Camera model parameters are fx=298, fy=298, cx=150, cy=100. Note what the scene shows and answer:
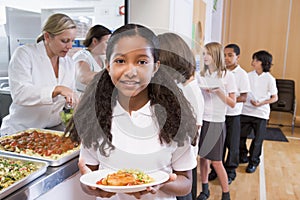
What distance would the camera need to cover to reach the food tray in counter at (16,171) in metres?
0.83

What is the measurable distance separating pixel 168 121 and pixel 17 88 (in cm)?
83

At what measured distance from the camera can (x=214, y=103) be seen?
193cm

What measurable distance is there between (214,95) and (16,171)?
1117 mm

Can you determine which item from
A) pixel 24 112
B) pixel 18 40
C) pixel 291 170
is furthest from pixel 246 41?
pixel 24 112

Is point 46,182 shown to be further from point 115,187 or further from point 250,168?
point 250,168

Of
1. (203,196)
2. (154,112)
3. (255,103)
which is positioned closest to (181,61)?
(154,112)

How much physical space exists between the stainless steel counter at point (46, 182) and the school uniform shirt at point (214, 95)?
2.40ft

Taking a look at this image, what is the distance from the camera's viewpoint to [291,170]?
9.20ft

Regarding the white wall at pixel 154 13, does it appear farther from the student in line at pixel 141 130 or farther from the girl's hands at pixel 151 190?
the girl's hands at pixel 151 190

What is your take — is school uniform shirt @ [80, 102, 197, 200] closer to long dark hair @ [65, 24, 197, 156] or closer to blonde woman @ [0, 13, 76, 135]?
long dark hair @ [65, 24, 197, 156]

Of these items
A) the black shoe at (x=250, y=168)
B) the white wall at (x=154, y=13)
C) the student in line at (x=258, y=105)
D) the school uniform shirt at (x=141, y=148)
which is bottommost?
the black shoe at (x=250, y=168)

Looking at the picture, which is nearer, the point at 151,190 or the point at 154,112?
the point at 151,190

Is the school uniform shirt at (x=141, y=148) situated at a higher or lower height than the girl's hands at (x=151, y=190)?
higher

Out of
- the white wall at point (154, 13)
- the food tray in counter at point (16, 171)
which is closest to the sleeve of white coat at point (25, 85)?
the food tray in counter at point (16, 171)
